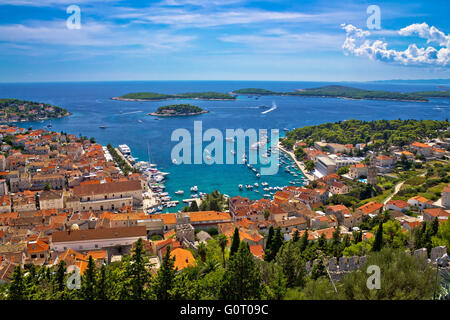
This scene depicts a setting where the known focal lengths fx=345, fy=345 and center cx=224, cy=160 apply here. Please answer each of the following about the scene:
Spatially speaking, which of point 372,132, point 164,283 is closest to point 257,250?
point 164,283

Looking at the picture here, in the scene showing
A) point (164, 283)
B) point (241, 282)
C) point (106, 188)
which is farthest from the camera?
point (106, 188)

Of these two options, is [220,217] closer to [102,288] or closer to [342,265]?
[342,265]

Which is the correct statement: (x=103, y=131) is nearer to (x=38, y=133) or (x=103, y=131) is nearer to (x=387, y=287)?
(x=38, y=133)

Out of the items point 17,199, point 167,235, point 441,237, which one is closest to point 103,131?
point 17,199

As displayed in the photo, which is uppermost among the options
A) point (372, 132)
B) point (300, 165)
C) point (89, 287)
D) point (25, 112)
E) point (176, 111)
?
point (176, 111)

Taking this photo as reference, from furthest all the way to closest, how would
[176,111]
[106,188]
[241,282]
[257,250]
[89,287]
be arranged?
[176,111] < [106,188] < [257,250] < [241,282] < [89,287]

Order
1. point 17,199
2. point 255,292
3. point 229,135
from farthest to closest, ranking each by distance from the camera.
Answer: point 229,135, point 17,199, point 255,292

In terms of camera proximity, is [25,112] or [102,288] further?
[25,112]
